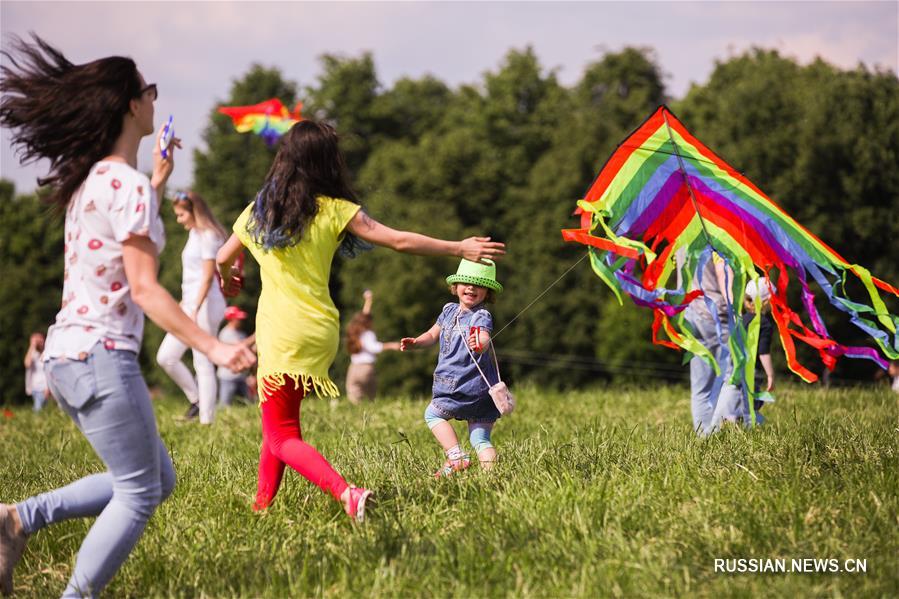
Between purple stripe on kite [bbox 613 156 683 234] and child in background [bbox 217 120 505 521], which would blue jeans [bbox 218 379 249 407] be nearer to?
purple stripe on kite [bbox 613 156 683 234]

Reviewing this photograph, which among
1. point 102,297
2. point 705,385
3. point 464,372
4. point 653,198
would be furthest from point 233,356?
point 705,385

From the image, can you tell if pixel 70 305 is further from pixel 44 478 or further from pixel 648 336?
pixel 648 336

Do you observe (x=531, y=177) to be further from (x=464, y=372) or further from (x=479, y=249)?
(x=479, y=249)

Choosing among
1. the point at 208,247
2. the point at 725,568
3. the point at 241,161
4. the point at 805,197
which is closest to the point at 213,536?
the point at 725,568

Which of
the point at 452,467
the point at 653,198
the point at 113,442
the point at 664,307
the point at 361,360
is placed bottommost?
the point at 361,360

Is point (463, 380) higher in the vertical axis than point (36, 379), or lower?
higher

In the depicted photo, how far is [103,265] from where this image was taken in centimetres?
363

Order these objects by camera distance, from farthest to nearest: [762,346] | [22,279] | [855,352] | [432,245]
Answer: [22,279] < [762,346] < [855,352] < [432,245]

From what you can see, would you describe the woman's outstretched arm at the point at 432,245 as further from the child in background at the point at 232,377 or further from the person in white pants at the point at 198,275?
the child in background at the point at 232,377

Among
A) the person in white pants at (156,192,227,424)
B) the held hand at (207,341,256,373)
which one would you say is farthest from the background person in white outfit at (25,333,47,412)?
the held hand at (207,341,256,373)

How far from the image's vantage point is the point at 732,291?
20.1 ft

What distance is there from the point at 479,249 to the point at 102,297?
5.07 feet

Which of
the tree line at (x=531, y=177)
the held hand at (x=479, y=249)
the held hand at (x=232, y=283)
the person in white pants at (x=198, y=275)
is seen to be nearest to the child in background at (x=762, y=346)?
the held hand at (x=479, y=249)

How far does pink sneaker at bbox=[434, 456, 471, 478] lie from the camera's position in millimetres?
5121
